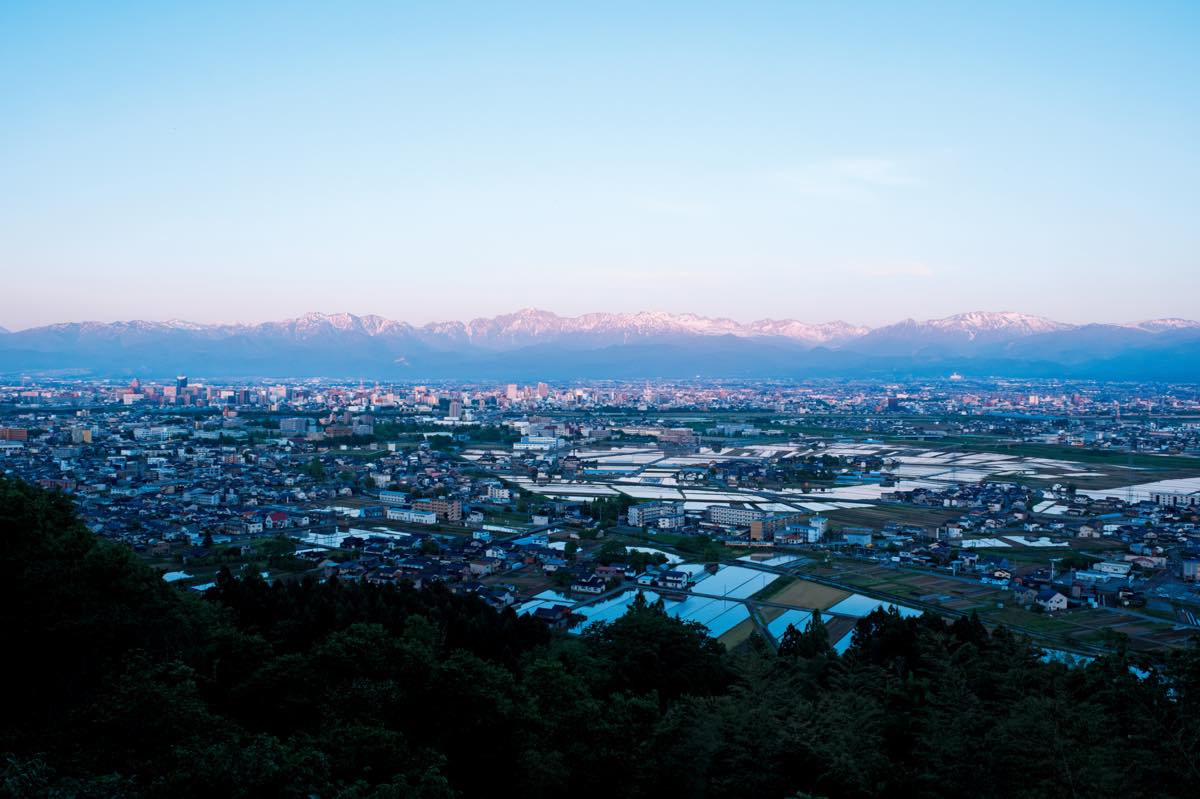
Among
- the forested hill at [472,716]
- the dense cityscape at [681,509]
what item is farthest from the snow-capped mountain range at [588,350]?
the forested hill at [472,716]

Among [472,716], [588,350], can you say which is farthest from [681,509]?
[588,350]

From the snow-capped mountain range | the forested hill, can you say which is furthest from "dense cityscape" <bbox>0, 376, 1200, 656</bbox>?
the snow-capped mountain range

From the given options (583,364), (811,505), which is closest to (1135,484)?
(811,505)

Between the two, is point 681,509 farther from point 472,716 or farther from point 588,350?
point 588,350

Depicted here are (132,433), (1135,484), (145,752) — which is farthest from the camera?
(132,433)

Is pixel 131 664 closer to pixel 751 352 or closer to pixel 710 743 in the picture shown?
pixel 710 743

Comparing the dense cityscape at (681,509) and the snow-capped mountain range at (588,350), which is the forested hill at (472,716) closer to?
the dense cityscape at (681,509)
